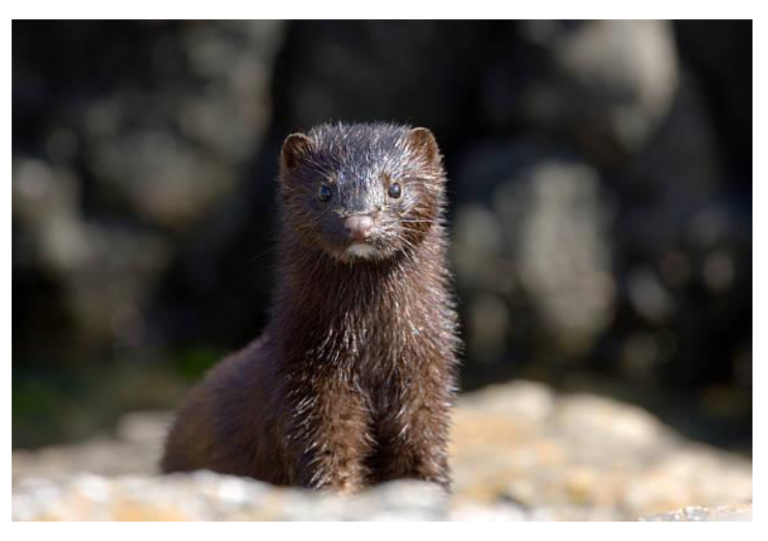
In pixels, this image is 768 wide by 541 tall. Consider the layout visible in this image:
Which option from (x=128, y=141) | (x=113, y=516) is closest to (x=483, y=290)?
(x=128, y=141)

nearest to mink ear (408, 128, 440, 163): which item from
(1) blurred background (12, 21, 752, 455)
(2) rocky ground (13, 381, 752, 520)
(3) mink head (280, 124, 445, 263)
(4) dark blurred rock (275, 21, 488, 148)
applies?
(3) mink head (280, 124, 445, 263)

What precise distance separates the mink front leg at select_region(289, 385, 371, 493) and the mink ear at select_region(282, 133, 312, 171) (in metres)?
0.99

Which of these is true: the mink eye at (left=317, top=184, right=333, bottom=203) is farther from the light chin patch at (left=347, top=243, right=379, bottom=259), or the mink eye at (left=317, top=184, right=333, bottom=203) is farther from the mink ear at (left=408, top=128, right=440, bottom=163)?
the mink ear at (left=408, top=128, right=440, bottom=163)

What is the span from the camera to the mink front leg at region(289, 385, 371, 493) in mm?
5039

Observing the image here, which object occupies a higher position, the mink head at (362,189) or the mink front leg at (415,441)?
the mink head at (362,189)

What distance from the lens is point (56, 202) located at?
12812mm

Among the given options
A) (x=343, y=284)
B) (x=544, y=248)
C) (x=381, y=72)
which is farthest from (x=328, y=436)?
(x=381, y=72)

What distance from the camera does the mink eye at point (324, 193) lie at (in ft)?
15.9

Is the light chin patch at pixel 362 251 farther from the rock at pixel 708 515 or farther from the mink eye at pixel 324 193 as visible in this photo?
the rock at pixel 708 515

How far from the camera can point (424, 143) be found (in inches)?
204

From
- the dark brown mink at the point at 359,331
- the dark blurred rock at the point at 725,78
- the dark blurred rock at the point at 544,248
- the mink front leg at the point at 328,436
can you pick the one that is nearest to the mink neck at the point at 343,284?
the dark brown mink at the point at 359,331

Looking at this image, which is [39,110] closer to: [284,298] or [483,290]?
[483,290]

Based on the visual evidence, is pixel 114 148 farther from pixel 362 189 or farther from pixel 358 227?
pixel 358 227

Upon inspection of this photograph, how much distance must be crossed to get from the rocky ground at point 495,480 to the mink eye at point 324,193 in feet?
3.93
